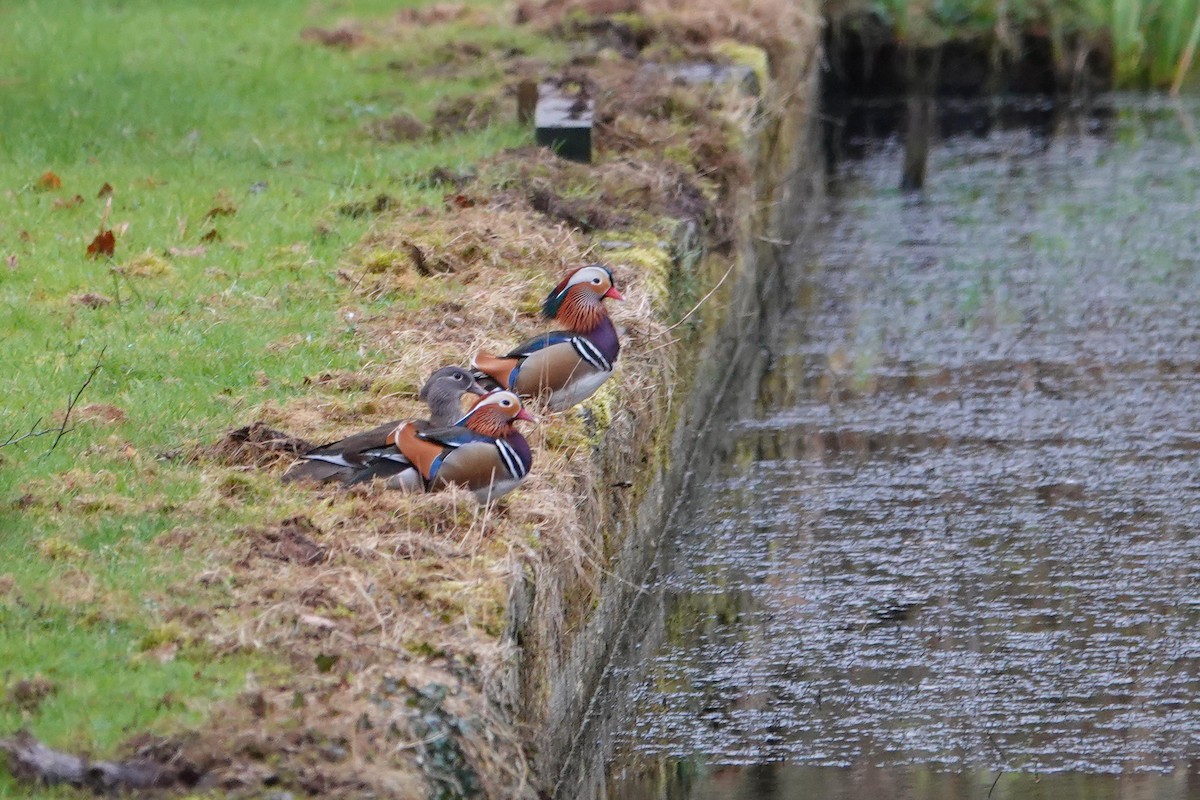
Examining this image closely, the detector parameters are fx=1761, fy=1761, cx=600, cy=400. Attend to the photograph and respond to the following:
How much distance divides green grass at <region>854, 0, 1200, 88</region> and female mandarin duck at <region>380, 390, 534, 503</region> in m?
12.2

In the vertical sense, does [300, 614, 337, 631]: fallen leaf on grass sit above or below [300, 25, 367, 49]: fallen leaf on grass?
below

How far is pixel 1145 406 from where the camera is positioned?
9000mm

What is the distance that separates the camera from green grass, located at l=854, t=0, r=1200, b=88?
53.0 feet

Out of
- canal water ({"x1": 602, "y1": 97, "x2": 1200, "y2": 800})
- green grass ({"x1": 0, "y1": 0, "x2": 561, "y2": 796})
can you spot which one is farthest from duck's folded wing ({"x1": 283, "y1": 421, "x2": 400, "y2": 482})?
canal water ({"x1": 602, "y1": 97, "x2": 1200, "y2": 800})

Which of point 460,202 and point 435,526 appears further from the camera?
point 460,202

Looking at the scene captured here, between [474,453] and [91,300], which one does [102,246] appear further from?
[474,453]

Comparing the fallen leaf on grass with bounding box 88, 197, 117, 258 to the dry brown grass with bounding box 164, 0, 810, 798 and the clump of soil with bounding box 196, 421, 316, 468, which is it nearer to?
the dry brown grass with bounding box 164, 0, 810, 798

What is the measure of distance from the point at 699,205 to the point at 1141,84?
937 cm

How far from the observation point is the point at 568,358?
5922 mm

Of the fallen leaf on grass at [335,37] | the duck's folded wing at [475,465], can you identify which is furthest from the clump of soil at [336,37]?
the duck's folded wing at [475,465]

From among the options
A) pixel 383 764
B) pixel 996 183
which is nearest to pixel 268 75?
pixel 996 183

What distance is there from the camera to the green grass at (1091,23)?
16156 mm

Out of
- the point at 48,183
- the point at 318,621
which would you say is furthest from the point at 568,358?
the point at 48,183

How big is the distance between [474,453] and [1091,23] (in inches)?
509
